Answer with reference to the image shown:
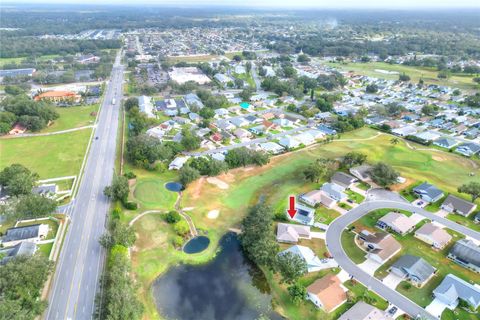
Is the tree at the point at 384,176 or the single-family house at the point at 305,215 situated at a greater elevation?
the tree at the point at 384,176

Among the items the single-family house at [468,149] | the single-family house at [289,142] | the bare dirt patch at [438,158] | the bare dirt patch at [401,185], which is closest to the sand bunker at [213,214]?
the single-family house at [289,142]

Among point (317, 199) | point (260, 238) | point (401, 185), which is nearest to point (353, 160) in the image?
point (401, 185)

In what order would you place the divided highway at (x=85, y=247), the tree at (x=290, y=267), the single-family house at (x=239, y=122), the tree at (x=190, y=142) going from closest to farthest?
1. the divided highway at (x=85, y=247)
2. the tree at (x=290, y=267)
3. the tree at (x=190, y=142)
4. the single-family house at (x=239, y=122)

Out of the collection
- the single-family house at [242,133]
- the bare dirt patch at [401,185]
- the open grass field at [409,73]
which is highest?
the open grass field at [409,73]

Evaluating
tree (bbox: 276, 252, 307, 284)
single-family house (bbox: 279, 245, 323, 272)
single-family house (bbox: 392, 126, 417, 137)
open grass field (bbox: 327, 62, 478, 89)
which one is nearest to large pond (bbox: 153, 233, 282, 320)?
tree (bbox: 276, 252, 307, 284)

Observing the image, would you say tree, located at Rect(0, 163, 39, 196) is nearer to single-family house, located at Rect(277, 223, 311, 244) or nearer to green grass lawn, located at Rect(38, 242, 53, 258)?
green grass lawn, located at Rect(38, 242, 53, 258)

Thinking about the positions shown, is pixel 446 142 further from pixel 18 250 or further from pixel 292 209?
pixel 18 250

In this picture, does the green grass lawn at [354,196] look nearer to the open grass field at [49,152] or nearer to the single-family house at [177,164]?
the single-family house at [177,164]
